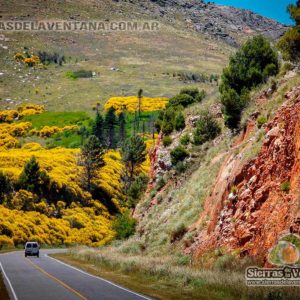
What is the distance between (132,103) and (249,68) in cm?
11318

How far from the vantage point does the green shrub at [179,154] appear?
41.9 meters

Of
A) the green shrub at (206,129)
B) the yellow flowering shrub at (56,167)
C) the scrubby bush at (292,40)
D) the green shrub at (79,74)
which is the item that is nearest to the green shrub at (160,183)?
the green shrub at (206,129)

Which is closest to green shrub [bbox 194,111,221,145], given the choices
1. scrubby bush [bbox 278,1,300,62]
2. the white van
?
scrubby bush [bbox 278,1,300,62]

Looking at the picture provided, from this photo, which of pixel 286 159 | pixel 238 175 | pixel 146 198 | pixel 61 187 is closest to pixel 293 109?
pixel 286 159

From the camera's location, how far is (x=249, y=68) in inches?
1471

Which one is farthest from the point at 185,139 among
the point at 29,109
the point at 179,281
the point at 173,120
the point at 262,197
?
the point at 29,109

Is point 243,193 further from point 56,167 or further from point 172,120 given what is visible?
point 56,167

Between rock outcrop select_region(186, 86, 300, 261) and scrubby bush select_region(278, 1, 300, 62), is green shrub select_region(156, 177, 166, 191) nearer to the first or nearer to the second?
rock outcrop select_region(186, 86, 300, 261)

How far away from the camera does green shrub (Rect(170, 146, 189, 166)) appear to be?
41906 millimetres

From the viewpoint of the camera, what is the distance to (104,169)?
297 feet

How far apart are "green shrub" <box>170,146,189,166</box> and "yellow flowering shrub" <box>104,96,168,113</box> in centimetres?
9794

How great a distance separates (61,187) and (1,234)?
671 inches

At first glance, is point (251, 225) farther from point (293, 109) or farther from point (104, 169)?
point (104, 169)

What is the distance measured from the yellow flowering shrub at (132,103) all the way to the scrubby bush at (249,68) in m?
102
